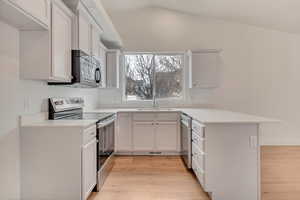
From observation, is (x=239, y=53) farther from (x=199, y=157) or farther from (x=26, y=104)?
(x=26, y=104)

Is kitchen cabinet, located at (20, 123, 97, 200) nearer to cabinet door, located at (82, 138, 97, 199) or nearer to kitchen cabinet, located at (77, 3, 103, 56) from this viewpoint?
cabinet door, located at (82, 138, 97, 199)

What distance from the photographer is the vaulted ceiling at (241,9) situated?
4.37 meters

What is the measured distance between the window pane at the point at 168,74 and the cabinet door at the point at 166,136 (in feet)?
3.53

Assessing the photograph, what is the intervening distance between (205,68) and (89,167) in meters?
3.36

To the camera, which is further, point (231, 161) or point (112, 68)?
point (112, 68)

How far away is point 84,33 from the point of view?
333cm

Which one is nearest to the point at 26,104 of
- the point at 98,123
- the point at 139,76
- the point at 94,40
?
the point at 98,123

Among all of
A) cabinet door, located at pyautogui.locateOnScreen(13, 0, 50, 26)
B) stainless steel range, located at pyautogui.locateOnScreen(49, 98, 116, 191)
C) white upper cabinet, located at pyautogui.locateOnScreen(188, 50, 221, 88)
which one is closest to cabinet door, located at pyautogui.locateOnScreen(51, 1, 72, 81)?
cabinet door, located at pyautogui.locateOnScreen(13, 0, 50, 26)

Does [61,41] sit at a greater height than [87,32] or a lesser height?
lesser

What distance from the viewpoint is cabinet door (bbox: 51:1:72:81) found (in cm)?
251

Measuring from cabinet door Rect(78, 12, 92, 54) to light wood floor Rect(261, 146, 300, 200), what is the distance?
2.95 meters

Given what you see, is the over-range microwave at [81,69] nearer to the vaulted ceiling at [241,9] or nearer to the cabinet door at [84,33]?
the cabinet door at [84,33]

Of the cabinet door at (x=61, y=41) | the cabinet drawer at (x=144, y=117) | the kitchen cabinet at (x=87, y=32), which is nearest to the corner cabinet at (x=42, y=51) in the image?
the cabinet door at (x=61, y=41)

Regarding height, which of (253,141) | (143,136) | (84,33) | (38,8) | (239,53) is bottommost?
(143,136)
